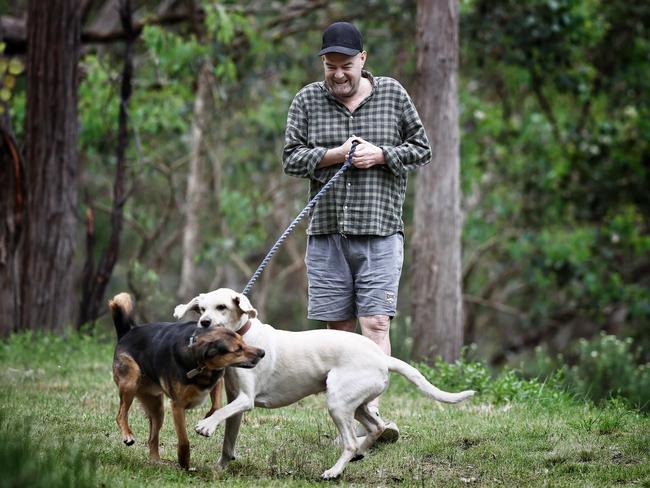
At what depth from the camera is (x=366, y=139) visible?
22.0 ft

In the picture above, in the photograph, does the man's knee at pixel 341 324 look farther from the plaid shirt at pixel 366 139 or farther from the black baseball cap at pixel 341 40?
the black baseball cap at pixel 341 40

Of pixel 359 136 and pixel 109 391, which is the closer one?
pixel 359 136

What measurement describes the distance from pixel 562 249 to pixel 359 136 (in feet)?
44.5

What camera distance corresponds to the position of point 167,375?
5707 millimetres

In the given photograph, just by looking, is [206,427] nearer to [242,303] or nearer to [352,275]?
[242,303]

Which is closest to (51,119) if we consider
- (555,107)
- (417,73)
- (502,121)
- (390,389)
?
(417,73)

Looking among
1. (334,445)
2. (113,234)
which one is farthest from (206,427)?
(113,234)

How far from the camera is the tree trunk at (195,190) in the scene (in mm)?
19781

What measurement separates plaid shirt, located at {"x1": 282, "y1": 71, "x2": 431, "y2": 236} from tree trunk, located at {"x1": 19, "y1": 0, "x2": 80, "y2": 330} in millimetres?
5946

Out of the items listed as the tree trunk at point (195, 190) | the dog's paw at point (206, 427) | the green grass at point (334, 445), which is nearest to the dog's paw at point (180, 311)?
the dog's paw at point (206, 427)

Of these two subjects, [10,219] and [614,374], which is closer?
[614,374]

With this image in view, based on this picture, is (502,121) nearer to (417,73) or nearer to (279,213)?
(279,213)

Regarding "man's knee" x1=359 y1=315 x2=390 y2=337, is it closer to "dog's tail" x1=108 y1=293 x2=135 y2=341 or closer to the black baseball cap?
"dog's tail" x1=108 y1=293 x2=135 y2=341

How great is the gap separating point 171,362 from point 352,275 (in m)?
1.60
